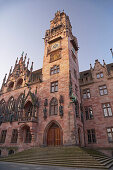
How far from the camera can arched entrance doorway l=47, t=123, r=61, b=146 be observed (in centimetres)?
1505

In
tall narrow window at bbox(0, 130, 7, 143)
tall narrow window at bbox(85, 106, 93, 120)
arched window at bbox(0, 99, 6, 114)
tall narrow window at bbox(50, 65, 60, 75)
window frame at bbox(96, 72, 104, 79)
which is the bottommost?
tall narrow window at bbox(0, 130, 7, 143)

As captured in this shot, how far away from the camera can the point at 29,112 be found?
754 inches

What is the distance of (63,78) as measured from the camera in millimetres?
18484

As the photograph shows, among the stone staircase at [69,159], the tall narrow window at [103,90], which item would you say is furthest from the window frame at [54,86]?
the stone staircase at [69,159]

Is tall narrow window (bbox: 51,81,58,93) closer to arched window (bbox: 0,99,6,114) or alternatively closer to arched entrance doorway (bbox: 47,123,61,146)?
arched entrance doorway (bbox: 47,123,61,146)

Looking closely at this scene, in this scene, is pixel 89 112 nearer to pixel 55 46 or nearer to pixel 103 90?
pixel 103 90

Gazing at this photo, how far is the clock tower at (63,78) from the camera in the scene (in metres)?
14.6

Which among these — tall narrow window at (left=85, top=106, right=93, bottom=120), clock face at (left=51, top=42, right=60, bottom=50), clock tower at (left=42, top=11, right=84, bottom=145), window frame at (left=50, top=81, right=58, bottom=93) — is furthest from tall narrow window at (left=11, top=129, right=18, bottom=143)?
clock face at (left=51, top=42, right=60, bottom=50)

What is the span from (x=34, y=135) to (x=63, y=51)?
1463 cm

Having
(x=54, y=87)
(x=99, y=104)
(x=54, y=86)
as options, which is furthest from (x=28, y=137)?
(x=99, y=104)

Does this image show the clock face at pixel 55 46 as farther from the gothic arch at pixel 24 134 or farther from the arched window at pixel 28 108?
the gothic arch at pixel 24 134

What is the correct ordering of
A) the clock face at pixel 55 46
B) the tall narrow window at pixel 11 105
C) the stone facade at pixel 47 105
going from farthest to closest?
the clock face at pixel 55 46, the tall narrow window at pixel 11 105, the stone facade at pixel 47 105

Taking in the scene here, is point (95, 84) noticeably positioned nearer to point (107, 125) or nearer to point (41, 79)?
point (107, 125)

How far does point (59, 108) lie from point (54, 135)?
352 centimetres
